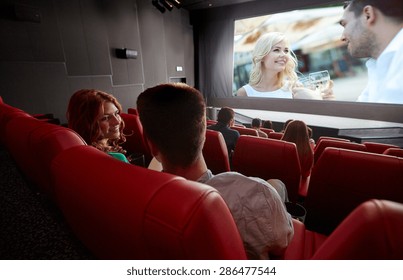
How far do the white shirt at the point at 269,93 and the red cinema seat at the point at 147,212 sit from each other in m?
6.92

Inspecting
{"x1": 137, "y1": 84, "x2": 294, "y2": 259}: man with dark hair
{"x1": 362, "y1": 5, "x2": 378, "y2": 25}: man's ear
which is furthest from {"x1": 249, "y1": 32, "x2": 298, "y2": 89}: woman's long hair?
{"x1": 137, "y1": 84, "x2": 294, "y2": 259}: man with dark hair

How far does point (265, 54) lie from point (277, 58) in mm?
400

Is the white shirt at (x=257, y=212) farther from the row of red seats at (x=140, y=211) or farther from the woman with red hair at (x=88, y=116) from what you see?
the woman with red hair at (x=88, y=116)

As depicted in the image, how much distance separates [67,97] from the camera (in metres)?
4.42

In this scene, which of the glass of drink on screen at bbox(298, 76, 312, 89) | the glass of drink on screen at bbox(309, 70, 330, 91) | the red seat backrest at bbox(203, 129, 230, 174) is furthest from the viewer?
the glass of drink on screen at bbox(298, 76, 312, 89)

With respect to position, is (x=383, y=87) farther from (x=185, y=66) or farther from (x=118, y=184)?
(x=118, y=184)

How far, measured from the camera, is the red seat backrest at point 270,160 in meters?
1.56

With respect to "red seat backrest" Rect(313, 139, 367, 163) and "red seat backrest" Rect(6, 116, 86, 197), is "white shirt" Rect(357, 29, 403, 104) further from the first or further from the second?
"red seat backrest" Rect(6, 116, 86, 197)

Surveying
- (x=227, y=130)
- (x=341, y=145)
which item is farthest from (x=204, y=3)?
(x=341, y=145)

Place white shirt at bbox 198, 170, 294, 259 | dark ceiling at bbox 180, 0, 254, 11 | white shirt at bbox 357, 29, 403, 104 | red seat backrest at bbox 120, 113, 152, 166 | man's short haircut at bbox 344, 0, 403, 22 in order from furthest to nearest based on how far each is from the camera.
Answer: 1. dark ceiling at bbox 180, 0, 254, 11
2. white shirt at bbox 357, 29, 403, 104
3. man's short haircut at bbox 344, 0, 403, 22
4. red seat backrest at bbox 120, 113, 152, 166
5. white shirt at bbox 198, 170, 294, 259

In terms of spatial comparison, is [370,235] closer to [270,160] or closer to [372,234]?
[372,234]

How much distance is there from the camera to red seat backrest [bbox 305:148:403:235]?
1069mm

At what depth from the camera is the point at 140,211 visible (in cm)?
41

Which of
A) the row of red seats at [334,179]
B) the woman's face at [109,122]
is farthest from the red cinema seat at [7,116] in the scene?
the row of red seats at [334,179]
